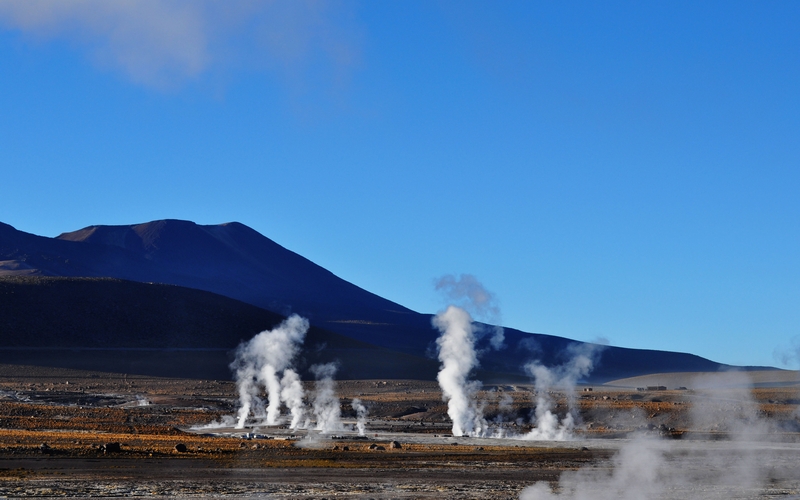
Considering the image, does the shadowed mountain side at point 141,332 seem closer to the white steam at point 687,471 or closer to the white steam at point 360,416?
the white steam at point 360,416

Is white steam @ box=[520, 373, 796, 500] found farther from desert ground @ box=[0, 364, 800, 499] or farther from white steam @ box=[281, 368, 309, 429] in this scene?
white steam @ box=[281, 368, 309, 429]

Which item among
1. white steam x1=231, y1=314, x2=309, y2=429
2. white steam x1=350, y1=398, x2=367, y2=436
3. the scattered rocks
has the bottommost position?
the scattered rocks

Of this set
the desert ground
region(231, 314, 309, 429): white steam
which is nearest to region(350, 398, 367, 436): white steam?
the desert ground

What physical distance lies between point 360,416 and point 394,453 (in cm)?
3004

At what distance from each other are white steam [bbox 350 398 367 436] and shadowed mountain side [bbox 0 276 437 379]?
46601 millimetres

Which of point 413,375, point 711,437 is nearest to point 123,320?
point 413,375

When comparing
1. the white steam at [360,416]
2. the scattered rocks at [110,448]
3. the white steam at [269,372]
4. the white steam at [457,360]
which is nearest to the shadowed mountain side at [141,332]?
the white steam at [269,372]

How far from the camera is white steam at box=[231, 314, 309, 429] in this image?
72.1m

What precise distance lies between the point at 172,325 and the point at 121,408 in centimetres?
7309

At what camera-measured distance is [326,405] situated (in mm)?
77312

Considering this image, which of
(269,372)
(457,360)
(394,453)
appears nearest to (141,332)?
(269,372)

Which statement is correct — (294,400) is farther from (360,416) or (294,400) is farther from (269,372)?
(269,372)

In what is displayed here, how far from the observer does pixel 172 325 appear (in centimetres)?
14800

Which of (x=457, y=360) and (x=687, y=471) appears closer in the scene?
(x=687, y=471)
